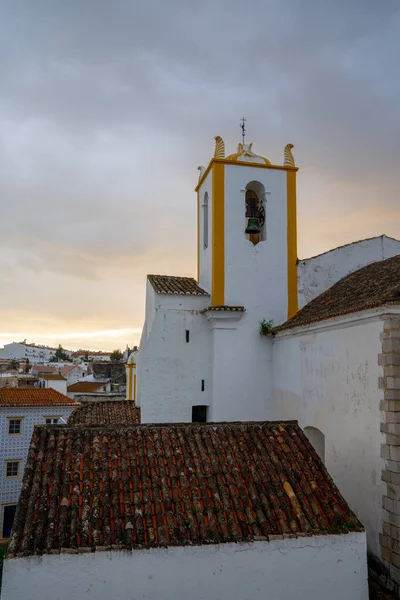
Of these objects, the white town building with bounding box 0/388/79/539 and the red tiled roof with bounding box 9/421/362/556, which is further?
the white town building with bounding box 0/388/79/539

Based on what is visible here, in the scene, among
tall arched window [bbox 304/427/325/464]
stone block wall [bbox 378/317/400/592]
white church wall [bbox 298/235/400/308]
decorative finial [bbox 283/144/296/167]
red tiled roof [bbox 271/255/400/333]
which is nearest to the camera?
stone block wall [bbox 378/317/400/592]

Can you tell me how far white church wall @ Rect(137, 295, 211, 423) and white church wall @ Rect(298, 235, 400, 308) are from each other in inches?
110

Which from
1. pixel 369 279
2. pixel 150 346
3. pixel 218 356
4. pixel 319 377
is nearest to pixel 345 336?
pixel 319 377

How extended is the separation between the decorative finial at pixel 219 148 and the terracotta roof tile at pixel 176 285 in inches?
137

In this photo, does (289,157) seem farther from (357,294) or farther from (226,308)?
(357,294)

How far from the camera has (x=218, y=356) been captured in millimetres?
11219

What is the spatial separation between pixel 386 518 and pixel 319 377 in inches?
112

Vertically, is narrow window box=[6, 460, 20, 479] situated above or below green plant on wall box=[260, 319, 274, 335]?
below

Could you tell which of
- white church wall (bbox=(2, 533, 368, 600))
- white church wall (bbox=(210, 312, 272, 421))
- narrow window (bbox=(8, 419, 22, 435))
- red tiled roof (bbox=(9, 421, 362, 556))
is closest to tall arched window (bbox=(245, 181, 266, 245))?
white church wall (bbox=(210, 312, 272, 421))

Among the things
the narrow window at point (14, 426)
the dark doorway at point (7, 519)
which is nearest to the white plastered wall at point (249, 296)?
the narrow window at point (14, 426)

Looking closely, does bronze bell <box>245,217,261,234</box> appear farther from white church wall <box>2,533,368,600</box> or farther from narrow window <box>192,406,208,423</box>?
white church wall <box>2,533,368,600</box>

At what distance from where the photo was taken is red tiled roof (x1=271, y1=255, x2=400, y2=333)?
22.9 ft

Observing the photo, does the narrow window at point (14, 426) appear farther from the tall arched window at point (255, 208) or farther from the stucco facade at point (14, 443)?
the tall arched window at point (255, 208)

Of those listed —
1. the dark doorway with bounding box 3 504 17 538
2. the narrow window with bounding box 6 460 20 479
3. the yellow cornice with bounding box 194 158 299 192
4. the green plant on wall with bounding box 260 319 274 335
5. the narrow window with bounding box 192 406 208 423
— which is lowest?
the dark doorway with bounding box 3 504 17 538
